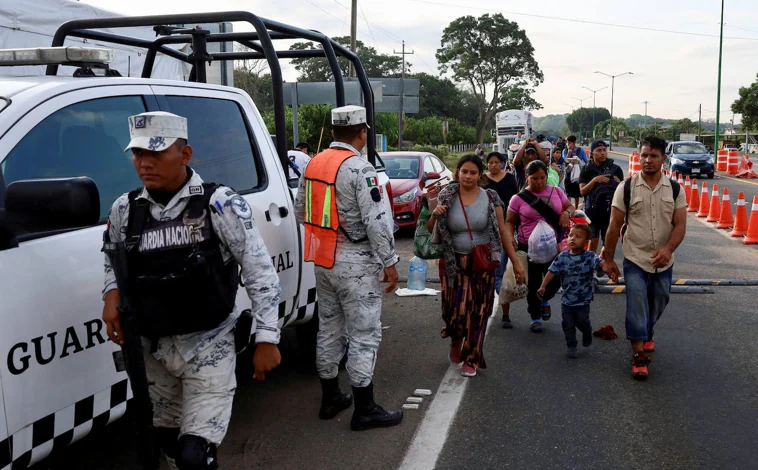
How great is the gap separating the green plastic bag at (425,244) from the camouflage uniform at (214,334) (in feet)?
9.06

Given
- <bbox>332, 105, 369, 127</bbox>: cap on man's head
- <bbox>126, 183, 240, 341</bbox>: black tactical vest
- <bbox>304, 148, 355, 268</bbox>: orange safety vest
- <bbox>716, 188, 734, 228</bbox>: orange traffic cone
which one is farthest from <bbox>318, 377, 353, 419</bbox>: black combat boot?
<bbox>716, 188, 734, 228</bbox>: orange traffic cone

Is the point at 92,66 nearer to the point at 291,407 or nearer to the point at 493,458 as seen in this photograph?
the point at 291,407

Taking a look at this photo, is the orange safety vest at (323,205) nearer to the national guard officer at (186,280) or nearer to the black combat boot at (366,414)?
the black combat boot at (366,414)

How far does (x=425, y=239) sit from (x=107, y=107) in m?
2.83

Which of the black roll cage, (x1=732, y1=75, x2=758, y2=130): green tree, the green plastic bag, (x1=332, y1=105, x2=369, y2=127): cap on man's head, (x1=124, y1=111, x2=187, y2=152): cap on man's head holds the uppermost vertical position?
(x1=732, y1=75, x2=758, y2=130): green tree

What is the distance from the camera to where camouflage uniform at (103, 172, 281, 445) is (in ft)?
9.25

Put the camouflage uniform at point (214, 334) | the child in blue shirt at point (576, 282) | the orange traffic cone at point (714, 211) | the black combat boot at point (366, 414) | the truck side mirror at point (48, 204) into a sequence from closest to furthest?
the truck side mirror at point (48, 204), the camouflage uniform at point (214, 334), the black combat boot at point (366, 414), the child in blue shirt at point (576, 282), the orange traffic cone at point (714, 211)

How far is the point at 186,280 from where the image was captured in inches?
107

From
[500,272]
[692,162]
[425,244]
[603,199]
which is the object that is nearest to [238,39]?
[425,244]

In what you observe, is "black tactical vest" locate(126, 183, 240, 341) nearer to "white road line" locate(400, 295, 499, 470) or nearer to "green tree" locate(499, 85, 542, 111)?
"white road line" locate(400, 295, 499, 470)

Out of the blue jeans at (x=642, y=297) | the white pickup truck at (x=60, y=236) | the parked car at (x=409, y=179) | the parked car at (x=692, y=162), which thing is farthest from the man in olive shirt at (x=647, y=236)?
the parked car at (x=692, y=162)

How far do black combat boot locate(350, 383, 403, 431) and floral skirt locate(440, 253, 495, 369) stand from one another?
1.21 meters

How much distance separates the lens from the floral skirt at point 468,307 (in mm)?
5527

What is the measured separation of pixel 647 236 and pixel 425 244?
165cm
